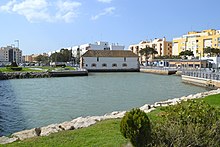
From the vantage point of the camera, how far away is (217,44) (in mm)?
94438

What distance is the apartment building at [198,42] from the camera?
96.3 meters

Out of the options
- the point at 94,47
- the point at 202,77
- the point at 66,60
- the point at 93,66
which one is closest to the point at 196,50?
the point at 93,66

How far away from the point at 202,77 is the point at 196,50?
232 feet

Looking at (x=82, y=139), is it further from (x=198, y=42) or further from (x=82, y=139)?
(x=198, y=42)

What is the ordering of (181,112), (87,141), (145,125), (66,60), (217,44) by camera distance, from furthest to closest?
1. (66,60)
2. (217,44)
3. (87,141)
4. (181,112)
5. (145,125)

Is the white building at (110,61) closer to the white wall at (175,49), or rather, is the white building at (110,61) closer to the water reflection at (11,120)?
the white wall at (175,49)

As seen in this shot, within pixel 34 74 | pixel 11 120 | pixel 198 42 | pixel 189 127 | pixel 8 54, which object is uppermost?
pixel 198 42

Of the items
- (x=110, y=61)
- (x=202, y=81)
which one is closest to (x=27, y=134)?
(x=202, y=81)

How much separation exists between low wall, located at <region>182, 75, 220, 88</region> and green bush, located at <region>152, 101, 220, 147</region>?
27259 mm

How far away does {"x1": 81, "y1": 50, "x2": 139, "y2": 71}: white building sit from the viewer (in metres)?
87.4

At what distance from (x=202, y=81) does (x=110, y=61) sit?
54170 mm

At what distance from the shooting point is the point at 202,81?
3659 centimetres

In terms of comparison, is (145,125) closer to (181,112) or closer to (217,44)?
(181,112)

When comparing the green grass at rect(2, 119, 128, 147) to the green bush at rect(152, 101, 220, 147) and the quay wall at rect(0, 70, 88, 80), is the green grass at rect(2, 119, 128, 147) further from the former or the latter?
the quay wall at rect(0, 70, 88, 80)
